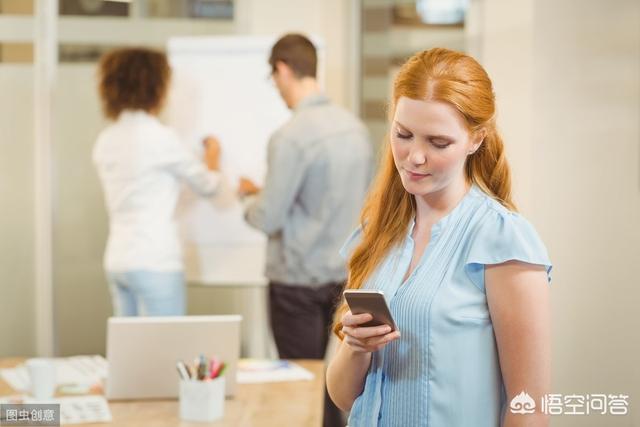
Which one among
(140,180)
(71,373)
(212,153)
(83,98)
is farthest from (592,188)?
(83,98)

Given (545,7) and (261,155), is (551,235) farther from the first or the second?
(261,155)

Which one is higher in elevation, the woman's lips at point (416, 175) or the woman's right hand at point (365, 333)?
the woman's lips at point (416, 175)

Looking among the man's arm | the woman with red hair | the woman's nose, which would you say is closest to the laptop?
the woman with red hair

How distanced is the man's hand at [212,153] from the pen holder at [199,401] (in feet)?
6.99

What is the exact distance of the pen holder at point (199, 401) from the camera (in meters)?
2.19

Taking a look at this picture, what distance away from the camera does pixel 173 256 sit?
389 cm

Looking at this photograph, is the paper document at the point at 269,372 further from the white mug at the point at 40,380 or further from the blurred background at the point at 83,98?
the blurred background at the point at 83,98

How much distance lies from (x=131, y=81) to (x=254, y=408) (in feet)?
6.41

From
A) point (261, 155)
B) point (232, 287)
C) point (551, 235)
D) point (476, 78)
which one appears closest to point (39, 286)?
point (232, 287)

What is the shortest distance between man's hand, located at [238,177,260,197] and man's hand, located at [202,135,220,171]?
0.46ft

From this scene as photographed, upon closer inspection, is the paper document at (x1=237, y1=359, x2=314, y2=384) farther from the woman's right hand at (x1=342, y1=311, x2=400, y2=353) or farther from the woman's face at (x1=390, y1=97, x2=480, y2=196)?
A: the woman's face at (x1=390, y1=97, x2=480, y2=196)

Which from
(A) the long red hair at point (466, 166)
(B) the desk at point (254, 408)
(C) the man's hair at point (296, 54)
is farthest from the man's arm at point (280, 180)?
(A) the long red hair at point (466, 166)

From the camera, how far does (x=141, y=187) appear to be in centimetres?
384

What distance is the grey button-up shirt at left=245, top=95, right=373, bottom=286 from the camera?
3535 millimetres
